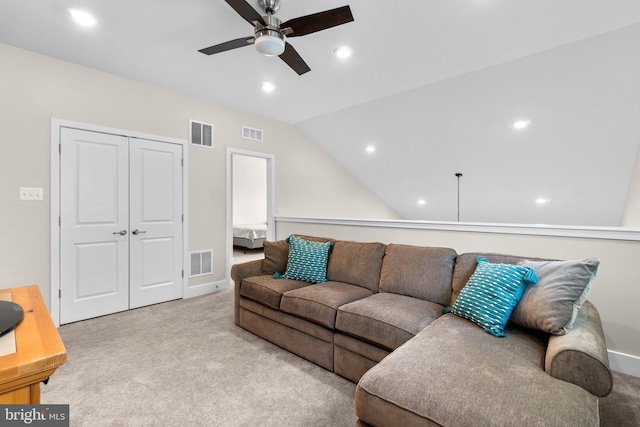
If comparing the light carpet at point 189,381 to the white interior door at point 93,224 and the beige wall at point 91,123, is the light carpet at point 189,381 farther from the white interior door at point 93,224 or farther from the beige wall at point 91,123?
the beige wall at point 91,123

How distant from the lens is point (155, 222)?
376 cm

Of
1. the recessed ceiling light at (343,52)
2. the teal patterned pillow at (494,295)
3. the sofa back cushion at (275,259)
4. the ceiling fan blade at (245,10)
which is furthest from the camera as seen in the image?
the sofa back cushion at (275,259)

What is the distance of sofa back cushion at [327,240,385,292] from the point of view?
8.86ft

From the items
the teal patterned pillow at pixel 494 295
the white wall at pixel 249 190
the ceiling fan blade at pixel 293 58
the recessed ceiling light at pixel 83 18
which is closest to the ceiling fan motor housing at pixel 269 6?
the ceiling fan blade at pixel 293 58

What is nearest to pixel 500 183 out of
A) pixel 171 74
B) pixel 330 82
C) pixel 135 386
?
pixel 330 82

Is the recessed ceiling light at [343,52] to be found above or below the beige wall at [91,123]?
above

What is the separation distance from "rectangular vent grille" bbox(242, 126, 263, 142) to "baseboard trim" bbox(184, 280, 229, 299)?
84.2 inches

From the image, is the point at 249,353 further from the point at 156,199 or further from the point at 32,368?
the point at 156,199

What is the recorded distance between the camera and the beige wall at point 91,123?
A: 286cm

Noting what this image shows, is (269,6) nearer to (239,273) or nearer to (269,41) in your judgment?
(269,41)

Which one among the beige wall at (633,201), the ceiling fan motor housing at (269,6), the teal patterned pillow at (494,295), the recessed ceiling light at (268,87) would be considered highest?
the recessed ceiling light at (268,87)

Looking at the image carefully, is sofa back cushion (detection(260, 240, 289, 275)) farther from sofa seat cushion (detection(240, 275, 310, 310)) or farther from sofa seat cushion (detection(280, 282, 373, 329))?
sofa seat cushion (detection(280, 282, 373, 329))

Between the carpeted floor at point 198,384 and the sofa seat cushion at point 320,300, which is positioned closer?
the carpeted floor at point 198,384

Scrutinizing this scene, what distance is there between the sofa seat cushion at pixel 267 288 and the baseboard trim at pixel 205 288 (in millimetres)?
1479
